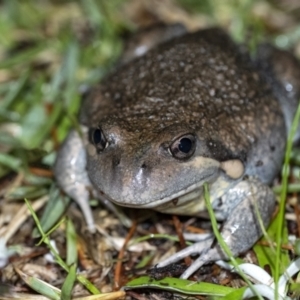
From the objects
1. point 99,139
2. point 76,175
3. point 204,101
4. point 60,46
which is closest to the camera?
point 99,139

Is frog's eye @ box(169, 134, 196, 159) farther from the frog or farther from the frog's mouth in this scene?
the frog's mouth

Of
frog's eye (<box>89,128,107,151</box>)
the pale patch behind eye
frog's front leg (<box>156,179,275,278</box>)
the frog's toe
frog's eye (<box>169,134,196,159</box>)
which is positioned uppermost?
frog's eye (<box>169,134,196,159</box>)

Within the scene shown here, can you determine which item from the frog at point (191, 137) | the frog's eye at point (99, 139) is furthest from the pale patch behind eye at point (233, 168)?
the frog's eye at point (99, 139)

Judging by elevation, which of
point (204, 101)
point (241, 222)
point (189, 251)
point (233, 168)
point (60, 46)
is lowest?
point (189, 251)

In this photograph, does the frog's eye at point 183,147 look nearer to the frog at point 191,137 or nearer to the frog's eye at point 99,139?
the frog at point 191,137

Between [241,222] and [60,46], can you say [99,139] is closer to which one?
[241,222]

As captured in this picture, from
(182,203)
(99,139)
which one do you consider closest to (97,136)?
(99,139)

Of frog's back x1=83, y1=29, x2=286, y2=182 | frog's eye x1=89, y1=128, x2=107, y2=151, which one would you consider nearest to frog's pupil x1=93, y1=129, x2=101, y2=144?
frog's eye x1=89, y1=128, x2=107, y2=151
